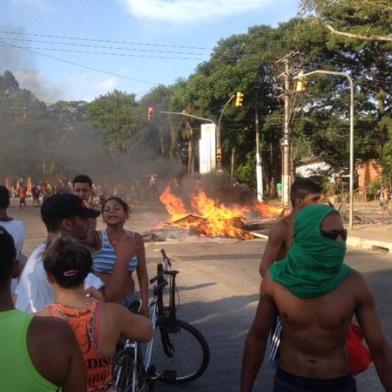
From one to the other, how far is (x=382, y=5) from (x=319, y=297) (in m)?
22.5

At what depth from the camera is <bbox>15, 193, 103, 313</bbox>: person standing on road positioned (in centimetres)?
288

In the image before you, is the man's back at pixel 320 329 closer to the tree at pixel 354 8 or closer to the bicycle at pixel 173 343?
the bicycle at pixel 173 343

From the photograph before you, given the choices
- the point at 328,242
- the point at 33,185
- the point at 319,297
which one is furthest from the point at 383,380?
the point at 33,185

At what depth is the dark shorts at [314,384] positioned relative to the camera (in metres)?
2.61

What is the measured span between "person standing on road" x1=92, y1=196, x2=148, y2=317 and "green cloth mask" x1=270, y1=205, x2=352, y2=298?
6.55ft

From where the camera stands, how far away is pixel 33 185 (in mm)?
44938

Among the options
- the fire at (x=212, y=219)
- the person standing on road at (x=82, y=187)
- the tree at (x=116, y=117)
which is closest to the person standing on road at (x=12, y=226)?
the person standing on road at (x=82, y=187)

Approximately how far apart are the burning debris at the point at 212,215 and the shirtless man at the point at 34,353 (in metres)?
18.1

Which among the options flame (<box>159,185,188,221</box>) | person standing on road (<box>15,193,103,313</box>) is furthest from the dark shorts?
flame (<box>159,185,188,221</box>)

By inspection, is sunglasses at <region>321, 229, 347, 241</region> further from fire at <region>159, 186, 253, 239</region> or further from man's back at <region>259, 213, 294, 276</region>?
fire at <region>159, 186, 253, 239</region>

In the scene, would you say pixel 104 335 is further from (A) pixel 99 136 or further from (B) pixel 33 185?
(A) pixel 99 136

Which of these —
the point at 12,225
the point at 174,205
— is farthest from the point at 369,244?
the point at 12,225

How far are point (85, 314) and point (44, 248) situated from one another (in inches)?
22.7

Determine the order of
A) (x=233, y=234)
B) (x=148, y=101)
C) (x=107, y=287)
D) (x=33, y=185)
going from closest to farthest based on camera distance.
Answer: (x=107, y=287) < (x=233, y=234) < (x=33, y=185) < (x=148, y=101)
